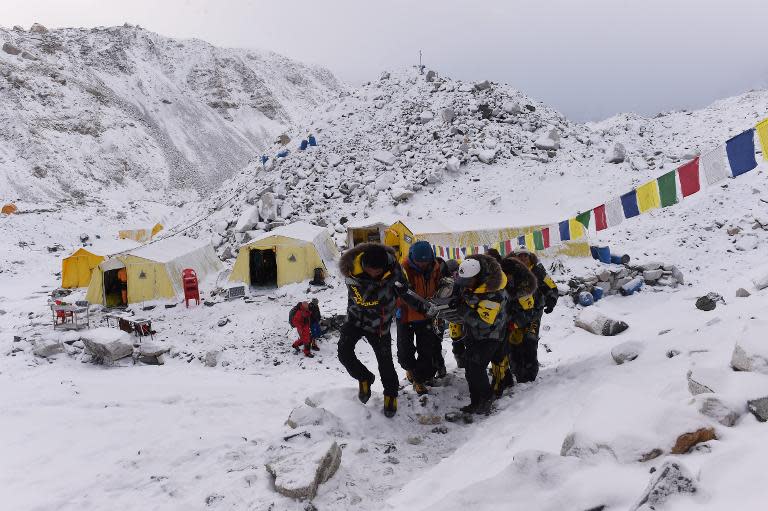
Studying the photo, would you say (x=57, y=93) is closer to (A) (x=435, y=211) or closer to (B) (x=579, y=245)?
(A) (x=435, y=211)

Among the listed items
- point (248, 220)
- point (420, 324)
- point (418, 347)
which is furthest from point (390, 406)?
point (248, 220)

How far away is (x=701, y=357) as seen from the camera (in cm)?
418

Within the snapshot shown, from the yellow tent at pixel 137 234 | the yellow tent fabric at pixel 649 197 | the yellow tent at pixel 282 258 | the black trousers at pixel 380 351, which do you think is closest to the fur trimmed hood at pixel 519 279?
the black trousers at pixel 380 351

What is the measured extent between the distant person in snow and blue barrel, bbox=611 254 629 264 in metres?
10.6

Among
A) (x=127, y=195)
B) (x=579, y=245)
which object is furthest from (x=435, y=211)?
(x=127, y=195)

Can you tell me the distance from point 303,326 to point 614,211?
745 cm

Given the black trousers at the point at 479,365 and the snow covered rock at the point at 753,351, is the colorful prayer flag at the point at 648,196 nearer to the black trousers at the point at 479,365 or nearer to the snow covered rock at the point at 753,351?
the snow covered rock at the point at 753,351

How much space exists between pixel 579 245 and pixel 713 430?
1382 centimetres

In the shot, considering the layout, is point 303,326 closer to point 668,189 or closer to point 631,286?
point 668,189

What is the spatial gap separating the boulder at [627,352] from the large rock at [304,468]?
132 inches

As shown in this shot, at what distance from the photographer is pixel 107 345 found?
956cm

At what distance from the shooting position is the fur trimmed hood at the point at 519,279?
5352 mm

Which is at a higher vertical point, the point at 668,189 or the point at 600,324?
the point at 668,189

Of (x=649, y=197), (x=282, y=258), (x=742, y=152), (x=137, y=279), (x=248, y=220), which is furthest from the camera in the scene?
(x=248, y=220)
